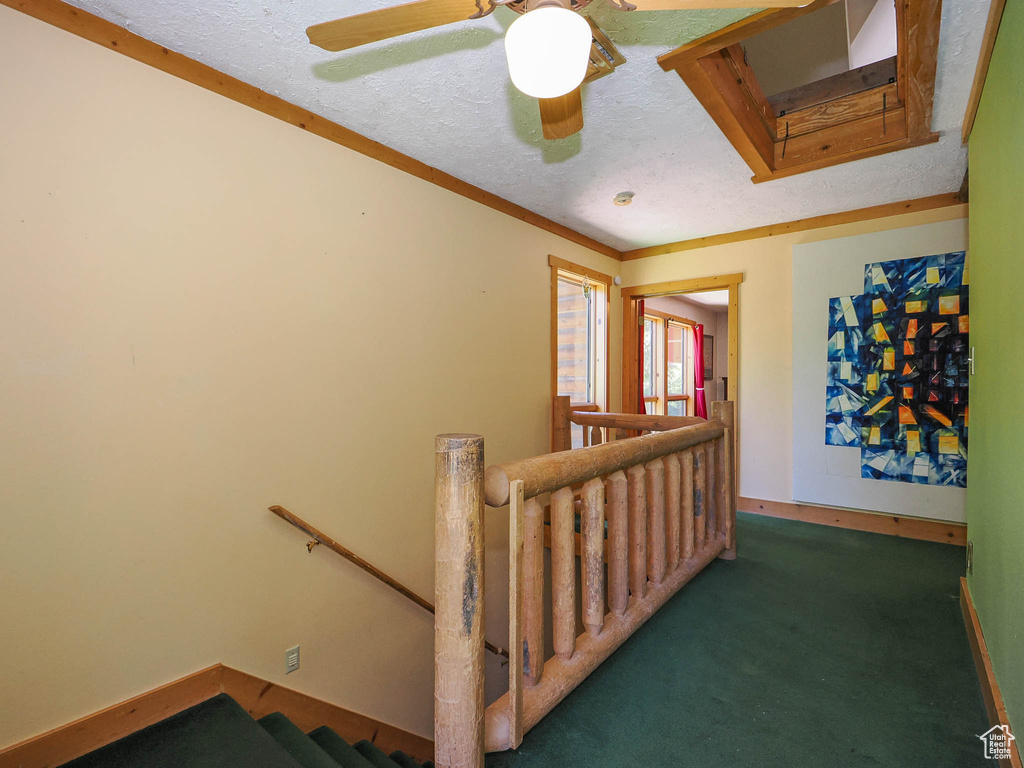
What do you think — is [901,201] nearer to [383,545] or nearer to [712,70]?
[712,70]

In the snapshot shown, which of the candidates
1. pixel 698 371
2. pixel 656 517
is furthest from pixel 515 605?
pixel 698 371

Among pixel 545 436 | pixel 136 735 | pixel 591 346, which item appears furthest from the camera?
pixel 591 346

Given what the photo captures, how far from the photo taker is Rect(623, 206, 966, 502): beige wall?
4.04m

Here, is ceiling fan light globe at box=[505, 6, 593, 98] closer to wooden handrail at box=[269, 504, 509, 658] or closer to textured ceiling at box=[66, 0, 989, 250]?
textured ceiling at box=[66, 0, 989, 250]

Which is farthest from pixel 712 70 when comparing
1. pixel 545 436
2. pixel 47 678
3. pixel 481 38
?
pixel 47 678

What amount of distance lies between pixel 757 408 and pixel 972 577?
2.06m

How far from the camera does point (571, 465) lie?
1.58 metres

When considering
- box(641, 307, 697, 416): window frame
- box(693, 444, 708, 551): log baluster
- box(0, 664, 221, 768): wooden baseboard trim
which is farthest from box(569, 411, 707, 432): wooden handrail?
box(641, 307, 697, 416): window frame

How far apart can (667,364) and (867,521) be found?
437cm

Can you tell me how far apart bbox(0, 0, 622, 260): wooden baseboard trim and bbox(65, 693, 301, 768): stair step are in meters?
2.52

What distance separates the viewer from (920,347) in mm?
3441

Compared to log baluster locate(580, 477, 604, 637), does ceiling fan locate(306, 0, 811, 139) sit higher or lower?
higher

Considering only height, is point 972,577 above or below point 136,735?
above

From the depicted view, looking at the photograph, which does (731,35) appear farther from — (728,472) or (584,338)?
(584,338)
